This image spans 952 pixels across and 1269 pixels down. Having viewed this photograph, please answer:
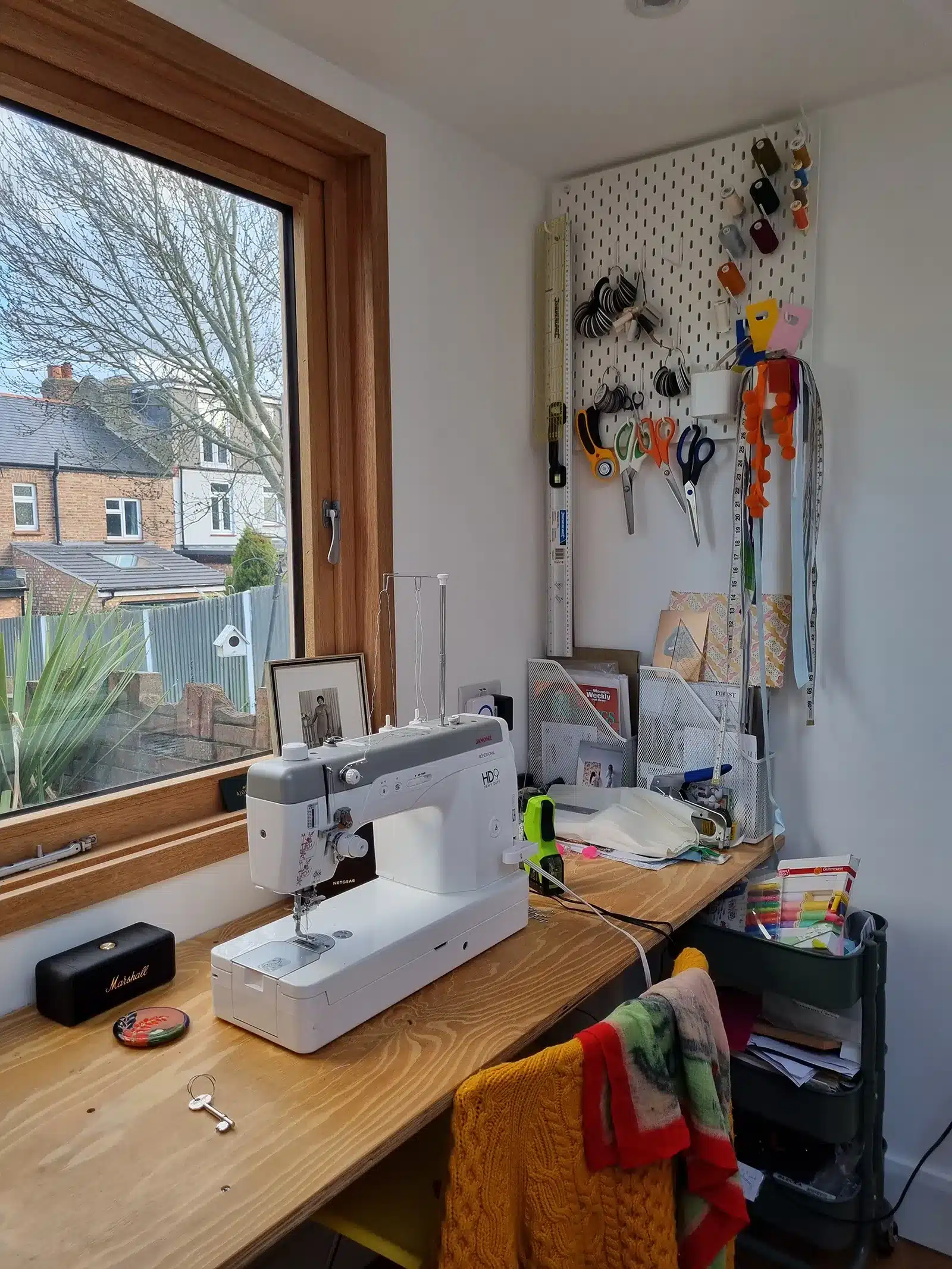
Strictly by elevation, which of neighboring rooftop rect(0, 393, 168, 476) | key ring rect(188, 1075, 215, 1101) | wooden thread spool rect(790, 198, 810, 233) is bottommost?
key ring rect(188, 1075, 215, 1101)

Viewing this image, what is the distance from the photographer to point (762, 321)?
1850mm

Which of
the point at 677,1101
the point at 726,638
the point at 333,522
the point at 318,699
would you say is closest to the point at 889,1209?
the point at 677,1101

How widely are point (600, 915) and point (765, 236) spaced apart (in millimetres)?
1395

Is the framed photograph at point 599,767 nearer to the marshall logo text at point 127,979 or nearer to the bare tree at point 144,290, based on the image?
the bare tree at point 144,290

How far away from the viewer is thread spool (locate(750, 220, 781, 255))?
185cm

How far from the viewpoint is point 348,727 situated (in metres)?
1.72

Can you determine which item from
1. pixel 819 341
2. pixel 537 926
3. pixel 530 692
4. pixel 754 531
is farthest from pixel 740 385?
pixel 537 926

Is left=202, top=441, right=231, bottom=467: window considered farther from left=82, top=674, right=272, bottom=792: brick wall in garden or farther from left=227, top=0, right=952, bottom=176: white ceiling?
left=227, top=0, right=952, bottom=176: white ceiling

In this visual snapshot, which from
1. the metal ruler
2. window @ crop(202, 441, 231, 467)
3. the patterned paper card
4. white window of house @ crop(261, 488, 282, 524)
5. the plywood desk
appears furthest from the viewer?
the metal ruler

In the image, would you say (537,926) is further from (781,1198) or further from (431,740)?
(781,1198)

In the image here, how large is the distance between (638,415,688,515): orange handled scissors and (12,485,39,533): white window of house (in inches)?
51.4

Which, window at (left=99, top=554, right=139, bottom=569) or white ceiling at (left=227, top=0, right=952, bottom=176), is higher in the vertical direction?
white ceiling at (left=227, top=0, right=952, bottom=176)

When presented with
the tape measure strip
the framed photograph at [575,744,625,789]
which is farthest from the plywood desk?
the tape measure strip

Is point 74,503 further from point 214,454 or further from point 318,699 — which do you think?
point 318,699
